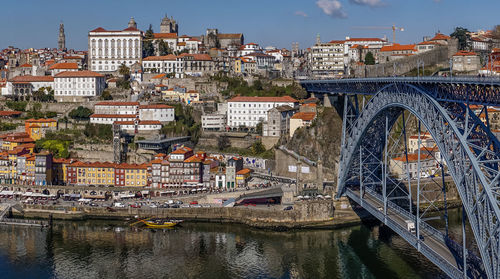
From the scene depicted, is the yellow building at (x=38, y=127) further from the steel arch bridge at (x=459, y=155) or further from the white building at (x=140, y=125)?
the steel arch bridge at (x=459, y=155)

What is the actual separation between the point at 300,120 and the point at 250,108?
4.61m

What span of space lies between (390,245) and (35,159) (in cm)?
1864

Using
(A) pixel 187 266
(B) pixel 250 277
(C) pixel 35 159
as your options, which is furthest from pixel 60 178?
(B) pixel 250 277

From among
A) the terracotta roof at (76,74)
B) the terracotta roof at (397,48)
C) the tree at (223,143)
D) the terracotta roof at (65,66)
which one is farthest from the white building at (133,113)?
the terracotta roof at (397,48)

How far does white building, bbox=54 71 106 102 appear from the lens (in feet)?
138

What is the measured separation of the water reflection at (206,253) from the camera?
20.1m

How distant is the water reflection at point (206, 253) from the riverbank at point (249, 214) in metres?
0.53

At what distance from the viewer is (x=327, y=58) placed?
48.6 m

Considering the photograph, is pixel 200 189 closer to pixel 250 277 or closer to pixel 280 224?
pixel 280 224

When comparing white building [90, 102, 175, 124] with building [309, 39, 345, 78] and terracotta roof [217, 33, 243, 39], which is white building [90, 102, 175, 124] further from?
terracotta roof [217, 33, 243, 39]

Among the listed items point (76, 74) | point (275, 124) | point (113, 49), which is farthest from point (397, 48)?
point (76, 74)

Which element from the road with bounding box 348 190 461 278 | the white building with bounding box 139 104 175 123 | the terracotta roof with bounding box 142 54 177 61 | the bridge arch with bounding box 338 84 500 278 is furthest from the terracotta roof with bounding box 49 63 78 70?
the bridge arch with bounding box 338 84 500 278

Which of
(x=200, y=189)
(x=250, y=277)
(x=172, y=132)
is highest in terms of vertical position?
(x=172, y=132)

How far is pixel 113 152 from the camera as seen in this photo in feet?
111
